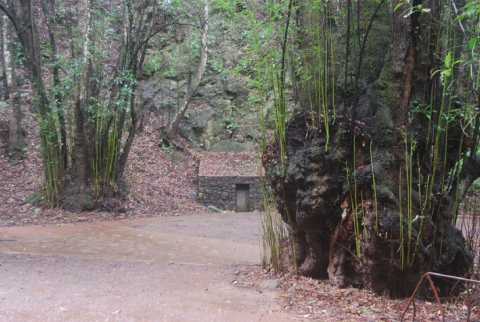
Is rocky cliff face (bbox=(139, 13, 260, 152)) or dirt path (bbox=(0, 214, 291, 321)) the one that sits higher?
rocky cliff face (bbox=(139, 13, 260, 152))

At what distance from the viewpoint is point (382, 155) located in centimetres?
393

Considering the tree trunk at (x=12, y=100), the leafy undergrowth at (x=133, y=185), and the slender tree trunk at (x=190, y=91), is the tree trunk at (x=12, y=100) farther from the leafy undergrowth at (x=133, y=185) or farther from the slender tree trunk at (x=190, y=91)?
the slender tree trunk at (x=190, y=91)

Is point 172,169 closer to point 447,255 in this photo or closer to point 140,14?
point 140,14

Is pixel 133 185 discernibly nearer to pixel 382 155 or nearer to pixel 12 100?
pixel 12 100

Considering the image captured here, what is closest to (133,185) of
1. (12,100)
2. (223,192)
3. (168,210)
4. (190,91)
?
(168,210)

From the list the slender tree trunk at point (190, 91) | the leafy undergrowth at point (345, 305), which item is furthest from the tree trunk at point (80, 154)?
the slender tree trunk at point (190, 91)

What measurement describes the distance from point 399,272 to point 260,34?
9.70 feet

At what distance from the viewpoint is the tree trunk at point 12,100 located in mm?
13375

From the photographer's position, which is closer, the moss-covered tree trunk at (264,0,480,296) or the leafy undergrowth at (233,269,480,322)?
the leafy undergrowth at (233,269,480,322)

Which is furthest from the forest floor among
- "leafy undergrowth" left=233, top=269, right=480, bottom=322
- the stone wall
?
the stone wall

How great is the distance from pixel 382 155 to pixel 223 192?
38.7 ft

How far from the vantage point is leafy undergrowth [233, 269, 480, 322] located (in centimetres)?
335

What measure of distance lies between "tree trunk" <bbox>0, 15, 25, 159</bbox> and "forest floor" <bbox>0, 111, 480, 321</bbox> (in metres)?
0.35

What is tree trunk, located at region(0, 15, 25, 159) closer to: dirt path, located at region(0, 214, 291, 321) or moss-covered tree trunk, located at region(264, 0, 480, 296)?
dirt path, located at region(0, 214, 291, 321)
